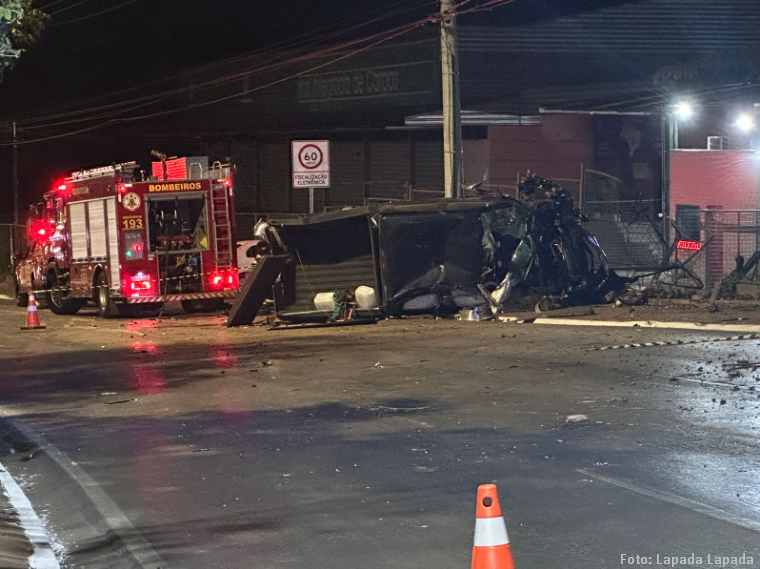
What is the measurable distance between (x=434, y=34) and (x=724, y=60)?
11.1 m

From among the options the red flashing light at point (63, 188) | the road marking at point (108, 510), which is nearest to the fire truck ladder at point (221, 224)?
the red flashing light at point (63, 188)

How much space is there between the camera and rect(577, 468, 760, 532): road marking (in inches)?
252

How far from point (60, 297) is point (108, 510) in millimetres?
19589

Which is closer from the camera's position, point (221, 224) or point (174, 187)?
point (174, 187)

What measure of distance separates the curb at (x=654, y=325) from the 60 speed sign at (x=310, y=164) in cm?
529

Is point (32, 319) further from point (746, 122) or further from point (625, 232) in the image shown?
point (746, 122)

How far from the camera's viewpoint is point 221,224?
23.3 meters

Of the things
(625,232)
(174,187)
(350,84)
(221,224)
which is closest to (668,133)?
(625,232)

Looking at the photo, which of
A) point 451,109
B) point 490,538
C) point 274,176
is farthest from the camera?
point 274,176

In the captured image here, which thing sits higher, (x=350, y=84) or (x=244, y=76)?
(x=244, y=76)

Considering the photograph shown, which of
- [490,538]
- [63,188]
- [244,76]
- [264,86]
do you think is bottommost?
[490,538]

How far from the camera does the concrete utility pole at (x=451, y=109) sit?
2041 centimetres

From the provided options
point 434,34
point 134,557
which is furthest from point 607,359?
point 434,34

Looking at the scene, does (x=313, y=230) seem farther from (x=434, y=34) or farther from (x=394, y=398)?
(x=434, y=34)
